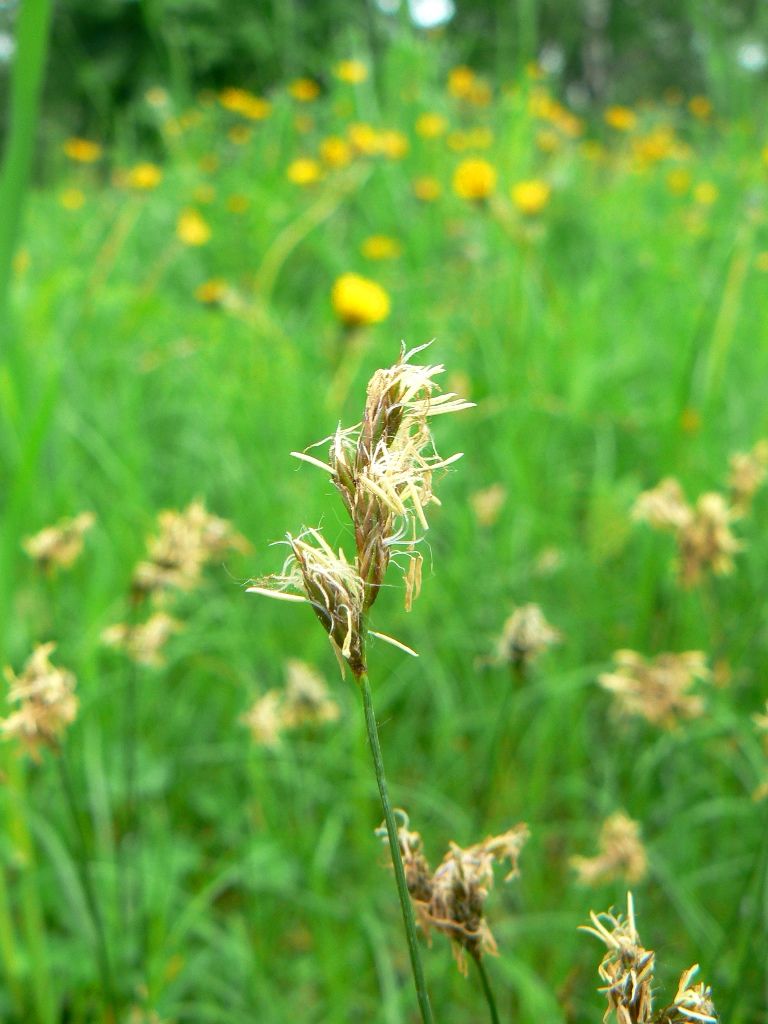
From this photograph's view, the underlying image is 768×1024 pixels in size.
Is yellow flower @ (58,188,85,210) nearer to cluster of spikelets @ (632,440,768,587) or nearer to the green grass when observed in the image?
the green grass

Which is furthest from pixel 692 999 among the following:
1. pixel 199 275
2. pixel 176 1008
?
pixel 199 275

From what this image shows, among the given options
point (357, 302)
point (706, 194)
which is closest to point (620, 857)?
point (357, 302)

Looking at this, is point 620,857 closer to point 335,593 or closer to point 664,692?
point 664,692

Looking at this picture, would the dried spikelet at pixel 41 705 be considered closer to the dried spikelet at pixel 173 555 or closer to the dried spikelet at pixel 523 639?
the dried spikelet at pixel 173 555

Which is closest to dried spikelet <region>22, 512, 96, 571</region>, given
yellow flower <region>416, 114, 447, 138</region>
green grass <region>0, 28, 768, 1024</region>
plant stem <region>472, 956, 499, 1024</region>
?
green grass <region>0, 28, 768, 1024</region>

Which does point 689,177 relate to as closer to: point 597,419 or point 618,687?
point 597,419

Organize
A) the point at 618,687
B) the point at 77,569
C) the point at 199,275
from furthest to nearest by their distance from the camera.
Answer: the point at 199,275, the point at 77,569, the point at 618,687
